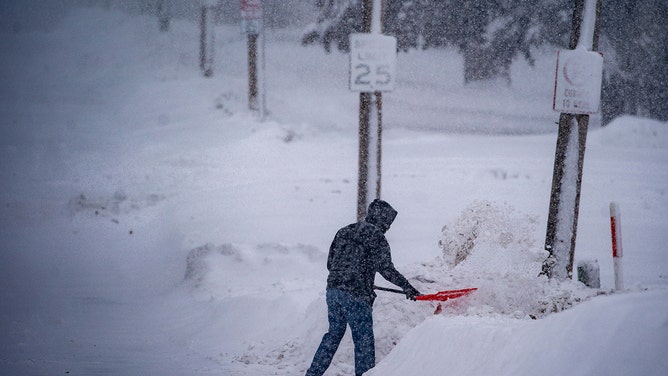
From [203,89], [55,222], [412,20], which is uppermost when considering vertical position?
[412,20]

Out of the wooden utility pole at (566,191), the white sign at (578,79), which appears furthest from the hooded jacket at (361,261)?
the white sign at (578,79)

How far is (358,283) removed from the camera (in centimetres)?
621

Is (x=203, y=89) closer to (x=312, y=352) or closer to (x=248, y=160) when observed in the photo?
(x=248, y=160)

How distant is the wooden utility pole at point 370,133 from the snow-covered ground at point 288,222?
1473 mm

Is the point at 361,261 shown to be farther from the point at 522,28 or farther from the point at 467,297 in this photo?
the point at 522,28

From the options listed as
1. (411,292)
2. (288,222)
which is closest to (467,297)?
(411,292)

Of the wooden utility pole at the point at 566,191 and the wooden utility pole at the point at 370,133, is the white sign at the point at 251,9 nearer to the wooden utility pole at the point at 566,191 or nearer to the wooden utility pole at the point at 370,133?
the wooden utility pole at the point at 370,133

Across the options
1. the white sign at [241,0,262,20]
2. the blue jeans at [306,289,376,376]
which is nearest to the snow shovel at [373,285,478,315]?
the blue jeans at [306,289,376,376]

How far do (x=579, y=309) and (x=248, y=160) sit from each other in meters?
17.0

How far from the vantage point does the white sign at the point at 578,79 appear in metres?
8.52

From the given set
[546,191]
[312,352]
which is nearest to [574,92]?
[312,352]

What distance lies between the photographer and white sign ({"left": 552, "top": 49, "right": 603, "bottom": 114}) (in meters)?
8.52

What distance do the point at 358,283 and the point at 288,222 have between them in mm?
8341

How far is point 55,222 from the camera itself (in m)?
16.6
